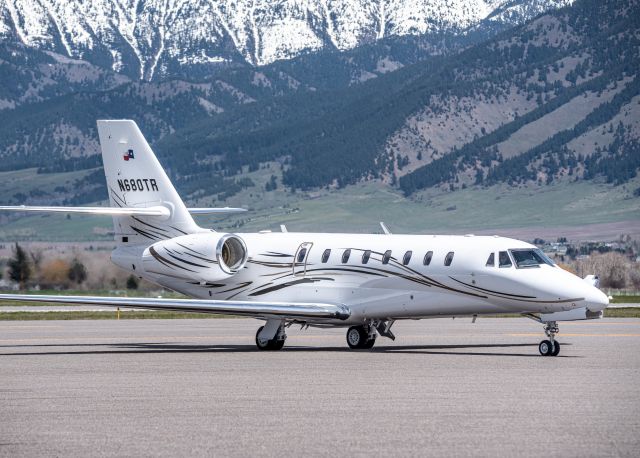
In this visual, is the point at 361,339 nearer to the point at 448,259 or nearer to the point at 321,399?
the point at 448,259

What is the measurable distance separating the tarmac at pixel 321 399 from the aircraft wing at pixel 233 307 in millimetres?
Answer: 1051

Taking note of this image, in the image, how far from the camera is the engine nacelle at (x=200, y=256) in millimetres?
41062

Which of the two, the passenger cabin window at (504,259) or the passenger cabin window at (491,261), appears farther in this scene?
the passenger cabin window at (491,261)

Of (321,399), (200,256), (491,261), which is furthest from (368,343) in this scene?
(321,399)

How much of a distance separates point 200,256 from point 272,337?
353 centimetres

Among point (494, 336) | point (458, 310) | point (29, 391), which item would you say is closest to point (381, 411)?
point (29, 391)

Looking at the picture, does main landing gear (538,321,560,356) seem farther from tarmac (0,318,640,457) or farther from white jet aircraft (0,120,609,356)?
tarmac (0,318,640,457)

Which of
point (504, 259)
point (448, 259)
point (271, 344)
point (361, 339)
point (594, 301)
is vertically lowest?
point (271, 344)

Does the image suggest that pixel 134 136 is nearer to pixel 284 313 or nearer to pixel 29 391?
pixel 284 313

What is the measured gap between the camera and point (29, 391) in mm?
26922

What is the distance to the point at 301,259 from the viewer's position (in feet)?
132

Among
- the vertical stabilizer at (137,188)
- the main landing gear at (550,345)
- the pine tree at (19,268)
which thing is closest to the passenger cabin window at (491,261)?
the main landing gear at (550,345)

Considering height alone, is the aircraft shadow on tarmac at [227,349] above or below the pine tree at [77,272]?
above

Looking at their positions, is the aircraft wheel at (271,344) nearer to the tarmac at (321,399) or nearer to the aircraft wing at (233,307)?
the tarmac at (321,399)
